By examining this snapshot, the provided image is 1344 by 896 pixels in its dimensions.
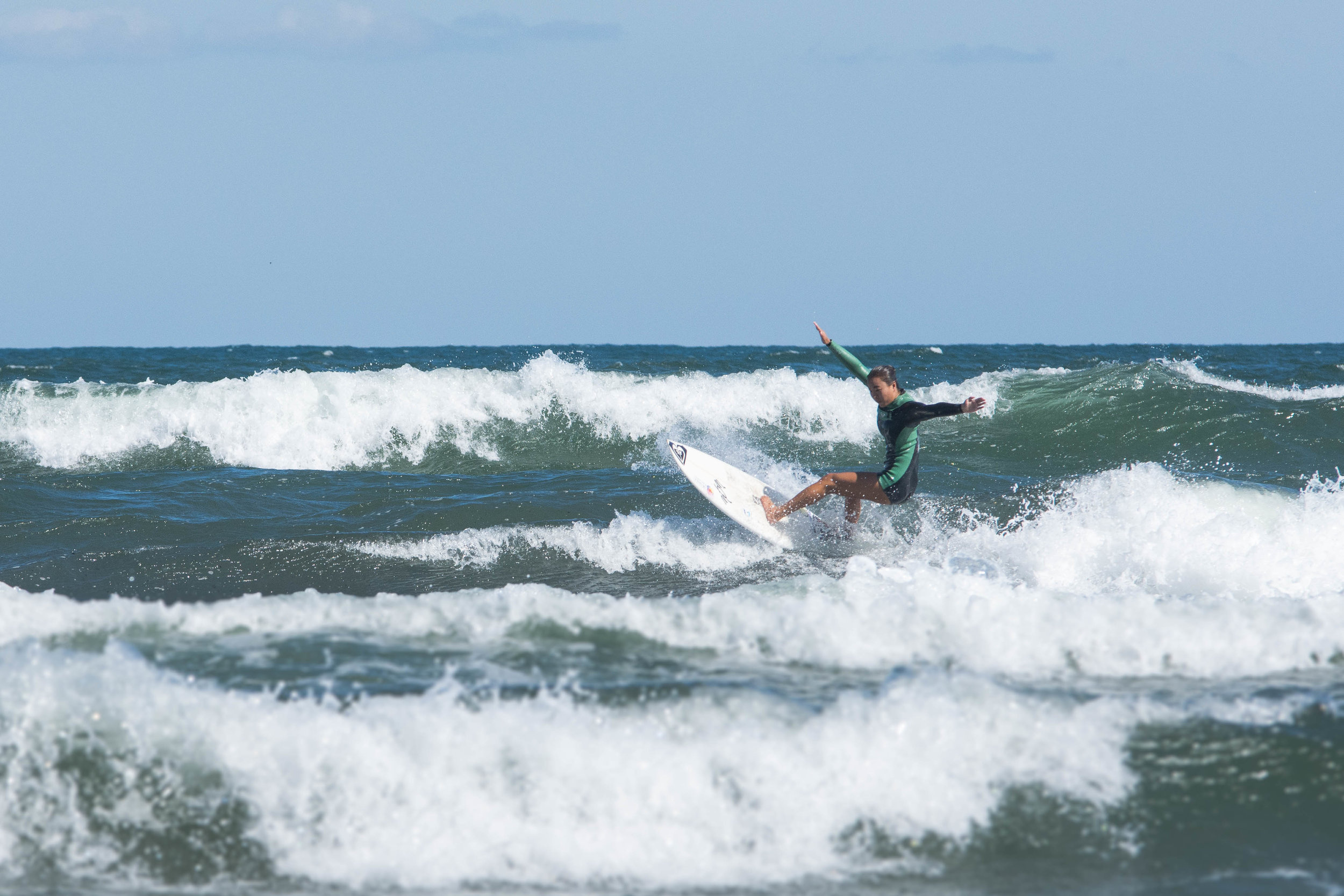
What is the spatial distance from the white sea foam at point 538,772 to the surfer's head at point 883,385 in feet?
13.8

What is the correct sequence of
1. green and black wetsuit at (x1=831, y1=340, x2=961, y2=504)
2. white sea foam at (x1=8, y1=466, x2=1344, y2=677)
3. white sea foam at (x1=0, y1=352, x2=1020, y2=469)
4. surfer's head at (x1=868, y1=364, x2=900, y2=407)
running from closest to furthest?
white sea foam at (x1=8, y1=466, x2=1344, y2=677), surfer's head at (x1=868, y1=364, x2=900, y2=407), green and black wetsuit at (x1=831, y1=340, x2=961, y2=504), white sea foam at (x1=0, y1=352, x2=1020, y2=469)

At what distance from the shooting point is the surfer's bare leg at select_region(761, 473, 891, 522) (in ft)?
28.4

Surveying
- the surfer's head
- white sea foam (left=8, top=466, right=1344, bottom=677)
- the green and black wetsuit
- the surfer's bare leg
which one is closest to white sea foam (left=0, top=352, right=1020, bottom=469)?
the surfer's bare leg

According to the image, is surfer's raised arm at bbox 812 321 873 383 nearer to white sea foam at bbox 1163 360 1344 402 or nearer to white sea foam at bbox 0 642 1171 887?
white sea foam at bbox 0 642 1171 887

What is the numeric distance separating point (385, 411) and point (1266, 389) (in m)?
15.9

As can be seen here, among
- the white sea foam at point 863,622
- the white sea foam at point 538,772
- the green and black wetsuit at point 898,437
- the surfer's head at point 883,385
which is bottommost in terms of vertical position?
the white sea foam at point 538,772

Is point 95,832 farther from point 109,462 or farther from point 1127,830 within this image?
point 109,462

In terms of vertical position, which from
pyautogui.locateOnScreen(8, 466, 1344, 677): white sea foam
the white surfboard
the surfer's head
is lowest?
pyautogui.locateOnScreen(8, 466, 1344, 677): white sea foam

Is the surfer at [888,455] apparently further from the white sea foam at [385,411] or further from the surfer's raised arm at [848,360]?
the white sea foam at [385,411]

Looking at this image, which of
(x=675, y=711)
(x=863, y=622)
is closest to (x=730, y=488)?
(x=863, y=622)

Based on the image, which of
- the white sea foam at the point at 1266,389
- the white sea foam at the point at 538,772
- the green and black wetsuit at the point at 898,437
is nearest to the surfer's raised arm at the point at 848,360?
the green and black wetsuit at the point at 898,437

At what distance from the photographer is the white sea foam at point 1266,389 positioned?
1802 centimetres

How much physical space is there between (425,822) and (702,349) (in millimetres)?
35598

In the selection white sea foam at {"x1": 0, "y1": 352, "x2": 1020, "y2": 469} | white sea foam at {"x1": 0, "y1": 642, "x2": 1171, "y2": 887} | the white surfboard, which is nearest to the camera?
white sea foam at {"x1": 0, "y1": 642, "x2": 1171, "y2": 887}
